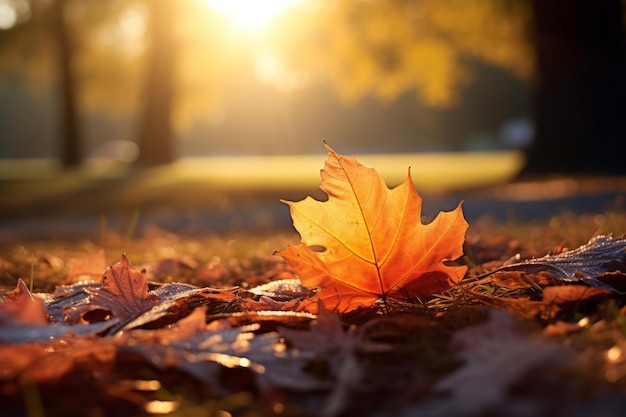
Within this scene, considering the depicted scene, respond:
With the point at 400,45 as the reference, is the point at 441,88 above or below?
below

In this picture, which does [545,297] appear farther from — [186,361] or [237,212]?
[237,212]

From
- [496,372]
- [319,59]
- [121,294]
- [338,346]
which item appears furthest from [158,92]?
[496,372]

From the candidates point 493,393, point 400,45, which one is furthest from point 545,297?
point 400,45

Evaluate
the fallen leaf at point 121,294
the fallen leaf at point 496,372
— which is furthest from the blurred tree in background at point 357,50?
the fallen leaf at point 496,372

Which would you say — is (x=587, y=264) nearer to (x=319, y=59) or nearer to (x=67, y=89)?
(x=319, y=59)

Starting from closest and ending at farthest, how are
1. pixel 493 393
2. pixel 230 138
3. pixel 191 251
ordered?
pixel 493 393 < pixel 191 251 < pixel 230 138

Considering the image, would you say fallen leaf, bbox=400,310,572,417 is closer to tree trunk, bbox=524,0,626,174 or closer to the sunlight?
tree trunk, bbox=524,0,626,174

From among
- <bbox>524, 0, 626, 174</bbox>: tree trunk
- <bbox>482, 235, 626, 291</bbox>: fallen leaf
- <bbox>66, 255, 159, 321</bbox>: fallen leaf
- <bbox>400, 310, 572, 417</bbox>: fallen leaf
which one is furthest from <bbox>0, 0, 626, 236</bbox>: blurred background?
<bbox>400, 310, 572, 417</bbox>: fallen leaf
